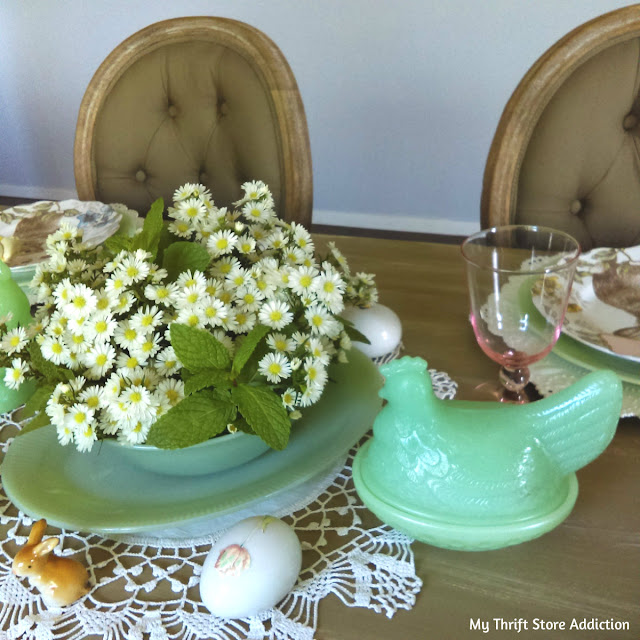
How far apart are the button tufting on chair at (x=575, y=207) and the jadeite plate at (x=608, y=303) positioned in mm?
277

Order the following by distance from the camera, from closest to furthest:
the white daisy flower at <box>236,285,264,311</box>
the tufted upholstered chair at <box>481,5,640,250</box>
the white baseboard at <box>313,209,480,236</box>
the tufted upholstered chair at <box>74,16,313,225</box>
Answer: the white daisy flower at <box>236,285,264,311</box> < the tufted upholstered chair at <box>481,5,640,250</box> < the tufted upholstered chair at <box>74,16,313,225</box> < the white baseboard at <box>313,209,480,236</box>

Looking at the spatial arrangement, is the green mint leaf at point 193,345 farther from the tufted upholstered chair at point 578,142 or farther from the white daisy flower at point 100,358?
the tufted upholstered chair at point 578,142

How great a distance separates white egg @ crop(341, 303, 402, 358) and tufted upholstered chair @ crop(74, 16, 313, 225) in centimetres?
45

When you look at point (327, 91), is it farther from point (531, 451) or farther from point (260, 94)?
point (531, 451)

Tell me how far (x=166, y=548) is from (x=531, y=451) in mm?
264

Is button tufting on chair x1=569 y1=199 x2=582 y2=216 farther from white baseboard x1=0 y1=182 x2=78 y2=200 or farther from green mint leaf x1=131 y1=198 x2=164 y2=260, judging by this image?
white baseboard x1=0 y1=182 x2=78 y2=200

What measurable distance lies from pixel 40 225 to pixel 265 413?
587 millimetres

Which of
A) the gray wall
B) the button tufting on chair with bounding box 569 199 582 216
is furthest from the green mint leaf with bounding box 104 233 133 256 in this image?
the gray wall

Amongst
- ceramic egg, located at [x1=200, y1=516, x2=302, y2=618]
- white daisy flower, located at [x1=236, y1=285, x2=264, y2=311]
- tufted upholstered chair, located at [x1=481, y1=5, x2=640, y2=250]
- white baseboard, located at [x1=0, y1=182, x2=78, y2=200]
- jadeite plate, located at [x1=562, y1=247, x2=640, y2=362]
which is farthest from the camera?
white baseboard, located at [x1=0, y1=182, x2=78, y2=200]

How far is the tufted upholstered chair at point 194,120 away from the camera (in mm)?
1091

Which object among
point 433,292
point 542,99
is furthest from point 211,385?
point 542,99

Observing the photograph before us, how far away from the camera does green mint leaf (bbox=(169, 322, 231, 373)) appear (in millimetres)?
467

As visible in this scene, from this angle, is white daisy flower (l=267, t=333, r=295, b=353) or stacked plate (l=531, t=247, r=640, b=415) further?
stacked plate (l=531, t=247, r=640, b=415)

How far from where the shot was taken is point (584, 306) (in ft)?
2.36
